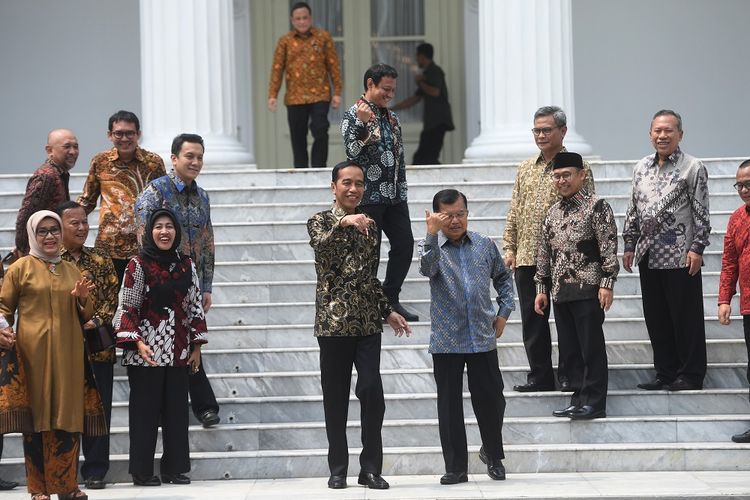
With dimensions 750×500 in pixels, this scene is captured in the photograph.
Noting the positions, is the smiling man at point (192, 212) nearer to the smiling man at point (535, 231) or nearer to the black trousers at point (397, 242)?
the black trousers at point (397, 242)

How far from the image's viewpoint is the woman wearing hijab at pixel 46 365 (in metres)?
7.78

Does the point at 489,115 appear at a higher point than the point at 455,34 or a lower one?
lower

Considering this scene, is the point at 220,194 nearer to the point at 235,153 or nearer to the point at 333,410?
the point at 235,153

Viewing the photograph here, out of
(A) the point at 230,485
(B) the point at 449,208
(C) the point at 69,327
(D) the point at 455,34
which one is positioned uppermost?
(D) the point at 455,34

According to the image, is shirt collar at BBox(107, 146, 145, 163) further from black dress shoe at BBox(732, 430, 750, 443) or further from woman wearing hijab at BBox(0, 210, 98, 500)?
black dress shoe at BBox(732, 430, 750, 443)

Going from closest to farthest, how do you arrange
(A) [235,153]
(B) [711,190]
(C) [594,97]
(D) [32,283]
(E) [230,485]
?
(D) [32,283]
(E) [230,485]
(B) [711,190]
(A) [235,153]
(C) [594,97]

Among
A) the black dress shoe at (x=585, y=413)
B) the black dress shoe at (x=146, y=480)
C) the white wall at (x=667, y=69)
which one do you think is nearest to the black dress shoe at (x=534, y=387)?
the black dress shoe at (x=585, y=413)

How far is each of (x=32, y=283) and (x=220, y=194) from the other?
4670 millimetres

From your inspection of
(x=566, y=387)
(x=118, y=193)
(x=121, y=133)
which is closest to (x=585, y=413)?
(x=566, y=387)

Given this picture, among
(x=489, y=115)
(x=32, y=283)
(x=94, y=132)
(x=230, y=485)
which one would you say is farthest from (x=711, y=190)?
(x=94, y=132)

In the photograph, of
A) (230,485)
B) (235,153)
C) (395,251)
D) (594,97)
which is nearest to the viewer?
(230,485)

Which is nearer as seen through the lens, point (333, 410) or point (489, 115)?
point (333, 410)

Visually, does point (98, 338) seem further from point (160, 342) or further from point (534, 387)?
point (534, 387)

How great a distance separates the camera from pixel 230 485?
27.9ft
